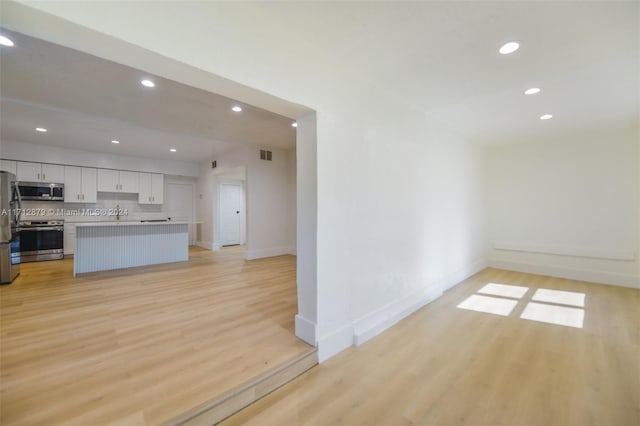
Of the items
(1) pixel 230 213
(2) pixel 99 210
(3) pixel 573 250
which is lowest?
(3) pixel 573 250

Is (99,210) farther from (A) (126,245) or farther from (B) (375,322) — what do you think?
(B) (375,322)

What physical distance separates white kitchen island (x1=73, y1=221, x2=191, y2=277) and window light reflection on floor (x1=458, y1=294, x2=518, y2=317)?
18.0ft

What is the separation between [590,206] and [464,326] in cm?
382

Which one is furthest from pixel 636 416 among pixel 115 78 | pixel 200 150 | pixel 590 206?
pixel 200 150

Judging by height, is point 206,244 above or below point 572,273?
above

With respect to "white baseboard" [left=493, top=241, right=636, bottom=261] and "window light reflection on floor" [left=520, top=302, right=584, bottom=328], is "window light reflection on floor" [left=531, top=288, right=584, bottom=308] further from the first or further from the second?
"white baseboard" [left=493, top=241, right=636, bottom=261]

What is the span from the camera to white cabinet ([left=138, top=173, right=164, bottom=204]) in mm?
7043

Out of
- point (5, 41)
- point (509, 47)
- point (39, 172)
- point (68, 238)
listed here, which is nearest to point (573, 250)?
point (509, 47)

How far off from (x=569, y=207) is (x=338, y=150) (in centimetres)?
498

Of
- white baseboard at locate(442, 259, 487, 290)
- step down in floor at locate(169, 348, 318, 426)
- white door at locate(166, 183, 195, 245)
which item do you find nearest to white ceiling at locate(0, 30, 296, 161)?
white door at locate(166, 183, 195, 245)

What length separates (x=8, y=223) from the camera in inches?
151

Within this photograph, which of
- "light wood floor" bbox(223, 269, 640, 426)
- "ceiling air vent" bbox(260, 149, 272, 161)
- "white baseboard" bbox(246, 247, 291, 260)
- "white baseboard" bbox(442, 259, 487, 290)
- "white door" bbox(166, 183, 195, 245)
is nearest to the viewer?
"light wood floor" bbox(223, 269, 640, 426)

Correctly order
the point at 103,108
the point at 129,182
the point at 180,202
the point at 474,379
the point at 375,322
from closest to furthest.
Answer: the point at 474,379 → the point at 375,322 → the point at 103,108 → the point at 129,182 → the point at 180,202

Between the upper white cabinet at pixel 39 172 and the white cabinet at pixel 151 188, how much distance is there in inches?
61.5
